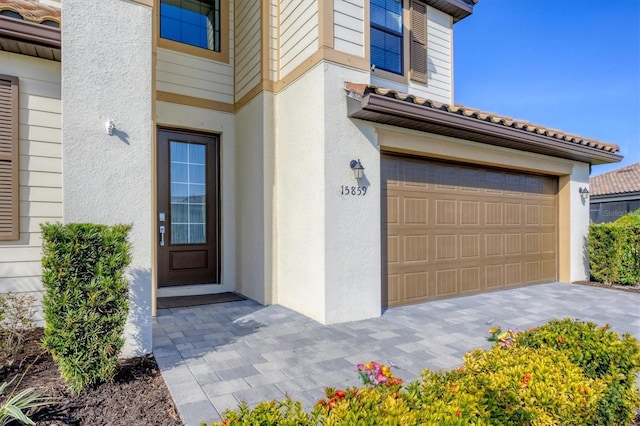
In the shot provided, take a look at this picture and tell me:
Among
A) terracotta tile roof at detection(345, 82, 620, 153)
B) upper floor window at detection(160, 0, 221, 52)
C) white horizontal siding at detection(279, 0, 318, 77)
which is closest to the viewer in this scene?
terracotta tile roof at detection(345, 82, 620, 153)

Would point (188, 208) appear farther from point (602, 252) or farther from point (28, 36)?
point (602, 252)

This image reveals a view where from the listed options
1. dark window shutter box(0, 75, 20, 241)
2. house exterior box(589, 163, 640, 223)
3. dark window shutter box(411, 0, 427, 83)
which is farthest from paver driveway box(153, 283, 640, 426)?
house exterior box(589, 163, 640, 223)

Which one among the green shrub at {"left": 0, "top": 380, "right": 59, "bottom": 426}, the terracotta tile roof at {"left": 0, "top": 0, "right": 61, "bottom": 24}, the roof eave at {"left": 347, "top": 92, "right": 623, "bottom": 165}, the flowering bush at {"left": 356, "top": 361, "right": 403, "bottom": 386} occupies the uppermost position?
the terracotta tile roof at {"left": 0, "top": 0, "right": 61, "bottom": 24}

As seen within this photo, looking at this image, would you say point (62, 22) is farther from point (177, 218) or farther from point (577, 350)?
point (577, 350)

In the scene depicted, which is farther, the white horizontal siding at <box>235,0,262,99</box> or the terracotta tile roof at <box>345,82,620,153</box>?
the white horizontal siding at <box>235,0,262,99</box>

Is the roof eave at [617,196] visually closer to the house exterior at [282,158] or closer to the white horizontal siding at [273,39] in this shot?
the house exterior at [282,158]

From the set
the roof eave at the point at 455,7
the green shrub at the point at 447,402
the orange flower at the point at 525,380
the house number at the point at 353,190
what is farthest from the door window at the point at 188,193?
the roof eave at the point at 455,7

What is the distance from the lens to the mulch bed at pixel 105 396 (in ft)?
8.79

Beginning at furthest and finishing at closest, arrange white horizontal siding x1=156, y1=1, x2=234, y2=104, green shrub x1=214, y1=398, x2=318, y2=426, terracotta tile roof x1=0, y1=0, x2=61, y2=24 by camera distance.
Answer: white horizontal siding x1=156, y1=1, x2=234, y2=104, terracotta tile roof x1=0, y1=0, x2=61, y2=24, green shrub x1=214, y1=398, x2=318, y2=426

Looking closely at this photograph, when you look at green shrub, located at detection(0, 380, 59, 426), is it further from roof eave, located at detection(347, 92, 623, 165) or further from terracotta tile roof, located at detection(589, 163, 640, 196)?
terracotta tile roof, located at detection(589, 163, 640, 196)

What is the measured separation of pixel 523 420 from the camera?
6.36 feet

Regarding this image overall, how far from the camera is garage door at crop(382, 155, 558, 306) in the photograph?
615cm

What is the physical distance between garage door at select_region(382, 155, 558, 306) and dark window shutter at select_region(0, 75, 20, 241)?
481 cm

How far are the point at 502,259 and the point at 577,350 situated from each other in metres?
5.44
